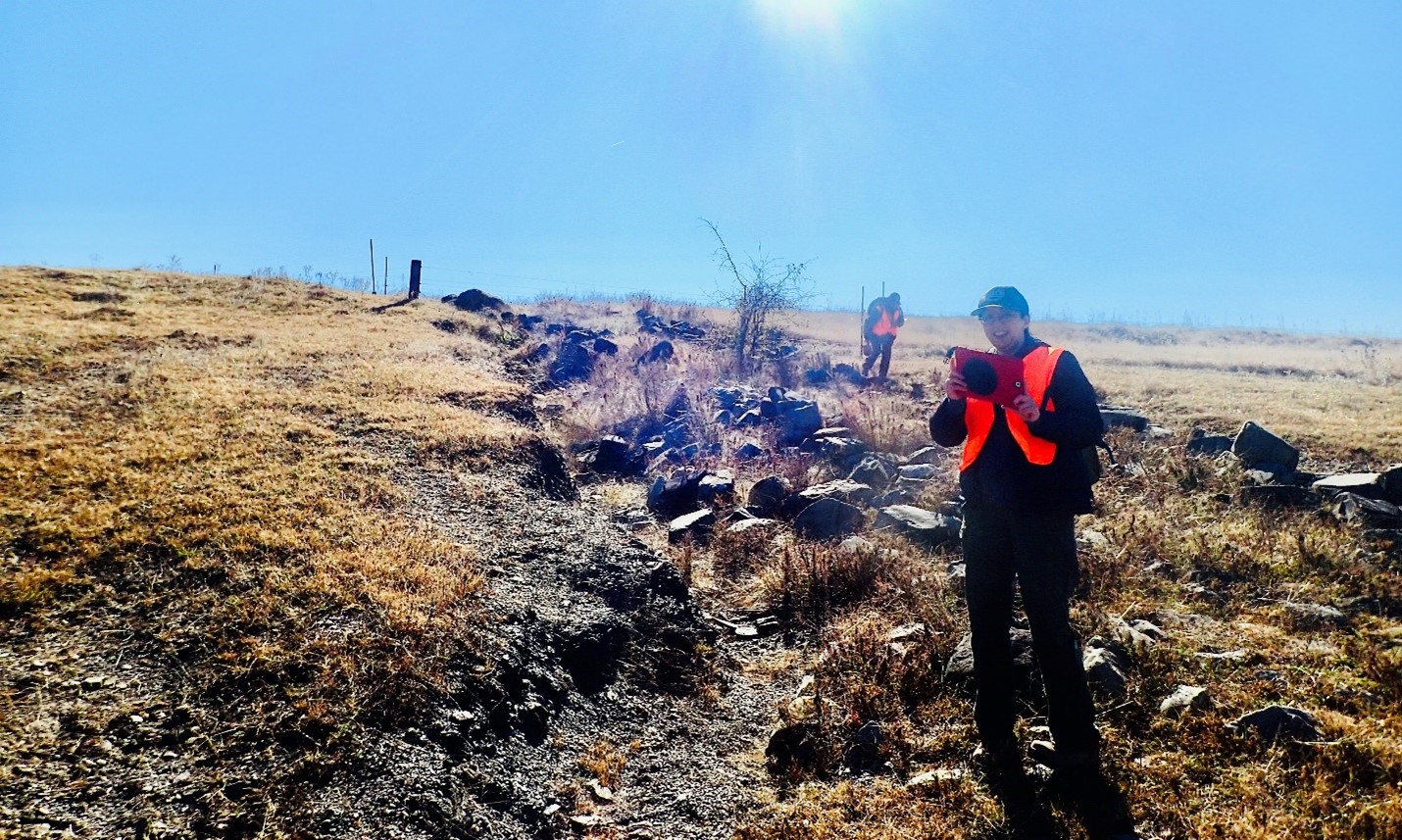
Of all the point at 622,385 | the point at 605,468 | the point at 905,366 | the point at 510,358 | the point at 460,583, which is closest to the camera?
the point at 460,583

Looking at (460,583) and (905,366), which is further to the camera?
(905,366)

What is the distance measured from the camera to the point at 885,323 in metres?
16.7

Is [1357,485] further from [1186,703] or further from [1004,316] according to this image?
[1004,316]

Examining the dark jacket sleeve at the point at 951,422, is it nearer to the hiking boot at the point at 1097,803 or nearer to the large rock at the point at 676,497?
the hiking boot at the point at 1097,803

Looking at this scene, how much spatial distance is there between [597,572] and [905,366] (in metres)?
14.2

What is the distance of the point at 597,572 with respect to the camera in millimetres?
6277

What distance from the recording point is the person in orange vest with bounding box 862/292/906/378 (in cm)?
1669

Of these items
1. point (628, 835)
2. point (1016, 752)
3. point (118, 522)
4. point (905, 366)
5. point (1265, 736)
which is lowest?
point (628, 835)

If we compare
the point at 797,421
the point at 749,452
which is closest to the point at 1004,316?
the point at 749,452

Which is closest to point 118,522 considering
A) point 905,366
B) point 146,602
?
point 146,602

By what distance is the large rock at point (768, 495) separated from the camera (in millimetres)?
8312

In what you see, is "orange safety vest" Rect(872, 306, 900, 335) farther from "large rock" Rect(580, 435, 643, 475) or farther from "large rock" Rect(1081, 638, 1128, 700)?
"large rock" Rect(1081, 638, 1128, 700)

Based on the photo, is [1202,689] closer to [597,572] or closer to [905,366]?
[597,572]

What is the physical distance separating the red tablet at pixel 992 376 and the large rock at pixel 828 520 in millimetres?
3881
